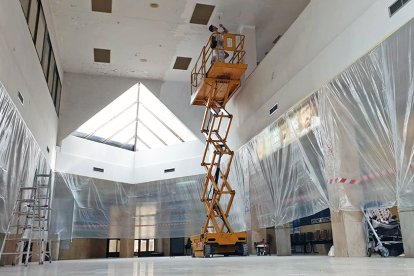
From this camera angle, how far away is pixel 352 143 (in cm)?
641

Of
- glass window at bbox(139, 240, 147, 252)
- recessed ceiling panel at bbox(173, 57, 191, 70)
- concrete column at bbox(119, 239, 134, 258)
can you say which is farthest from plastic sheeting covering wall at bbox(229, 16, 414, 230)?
glass window at bbox(139, 240, 147, 252)

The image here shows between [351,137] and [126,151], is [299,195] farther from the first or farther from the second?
[126,151]

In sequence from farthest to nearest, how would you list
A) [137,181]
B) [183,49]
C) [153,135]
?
[153,135]
[137,181]
[183,49]

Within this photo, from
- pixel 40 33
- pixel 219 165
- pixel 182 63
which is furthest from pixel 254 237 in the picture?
pixel 40 33

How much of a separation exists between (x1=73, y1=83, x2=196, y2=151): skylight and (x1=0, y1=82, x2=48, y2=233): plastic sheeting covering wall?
6948mm

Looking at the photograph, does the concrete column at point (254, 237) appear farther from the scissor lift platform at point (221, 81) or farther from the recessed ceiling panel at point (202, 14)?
the recessed ceiling panel at point (202, 14)

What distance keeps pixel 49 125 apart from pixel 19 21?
5559 mm

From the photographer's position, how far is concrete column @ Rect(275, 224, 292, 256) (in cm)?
969

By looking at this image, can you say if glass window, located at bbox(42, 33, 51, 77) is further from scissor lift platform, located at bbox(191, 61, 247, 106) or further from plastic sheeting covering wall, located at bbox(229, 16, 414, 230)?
plastic sheeting covering wall, located at bbox(229, 16, 414, 230)

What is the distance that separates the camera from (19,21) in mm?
7859

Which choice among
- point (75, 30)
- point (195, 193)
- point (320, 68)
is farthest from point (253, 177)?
point (75, 30)

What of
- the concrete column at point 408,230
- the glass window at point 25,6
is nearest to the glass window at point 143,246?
the glass window at point 25,6

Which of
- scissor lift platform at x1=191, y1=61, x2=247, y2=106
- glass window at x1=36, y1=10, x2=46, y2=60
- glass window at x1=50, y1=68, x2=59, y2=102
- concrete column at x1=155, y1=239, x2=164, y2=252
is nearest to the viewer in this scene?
glass window at x1=36, y1=10, x2=46, y2=60

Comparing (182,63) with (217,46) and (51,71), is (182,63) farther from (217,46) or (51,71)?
(51,71)
